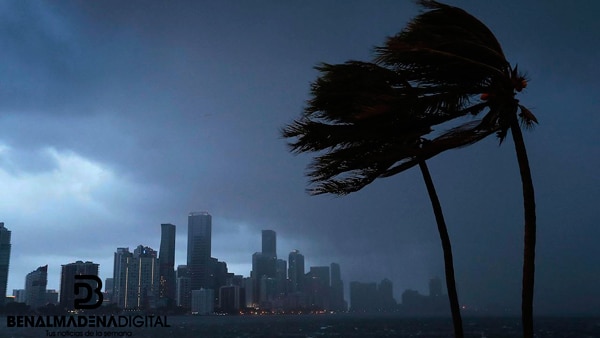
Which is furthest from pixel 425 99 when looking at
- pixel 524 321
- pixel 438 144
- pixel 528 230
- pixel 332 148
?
pixel 524 321

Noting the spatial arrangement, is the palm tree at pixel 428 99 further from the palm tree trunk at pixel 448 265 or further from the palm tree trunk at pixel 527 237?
the palm tree trunk at pixel 448 265

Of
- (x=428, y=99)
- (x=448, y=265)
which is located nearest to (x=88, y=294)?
(x=448, y=265)

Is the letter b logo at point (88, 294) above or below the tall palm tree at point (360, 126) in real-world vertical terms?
below

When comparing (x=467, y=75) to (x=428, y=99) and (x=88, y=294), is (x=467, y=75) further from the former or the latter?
(x=88, y=294)

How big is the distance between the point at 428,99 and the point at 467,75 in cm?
47

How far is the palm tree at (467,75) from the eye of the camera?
4.95 m

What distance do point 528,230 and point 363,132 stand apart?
1762 millimetres

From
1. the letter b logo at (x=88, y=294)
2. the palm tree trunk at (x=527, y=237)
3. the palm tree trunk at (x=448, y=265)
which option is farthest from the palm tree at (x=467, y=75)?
the letter b logo at (x=88, y=294)

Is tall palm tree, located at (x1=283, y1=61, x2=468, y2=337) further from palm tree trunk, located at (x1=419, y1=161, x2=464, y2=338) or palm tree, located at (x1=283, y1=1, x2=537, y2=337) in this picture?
palm tree trunk, located at (x1=419, y1=161, x2=464, y2=338)

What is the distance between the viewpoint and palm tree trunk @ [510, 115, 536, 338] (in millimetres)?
4945

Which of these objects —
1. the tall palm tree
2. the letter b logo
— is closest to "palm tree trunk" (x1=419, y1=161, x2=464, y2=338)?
the tall palm tree

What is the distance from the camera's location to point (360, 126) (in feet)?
17.1

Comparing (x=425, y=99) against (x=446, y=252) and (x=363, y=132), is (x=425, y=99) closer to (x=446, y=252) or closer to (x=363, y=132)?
(x=363, y=132)

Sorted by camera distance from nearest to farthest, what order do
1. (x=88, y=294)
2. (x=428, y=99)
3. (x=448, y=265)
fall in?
(x=428, y=99)
(x=448, y=265)
(x=88, y=294)
